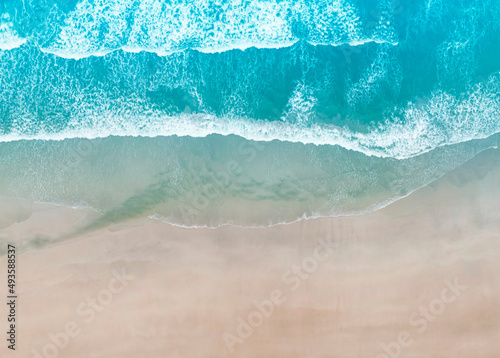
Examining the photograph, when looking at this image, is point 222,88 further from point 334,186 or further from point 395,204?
point 395,204

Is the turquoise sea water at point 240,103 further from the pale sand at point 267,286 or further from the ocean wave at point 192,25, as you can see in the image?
the pale sand at point 267,286

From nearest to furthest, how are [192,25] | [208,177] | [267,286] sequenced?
1. [267,286]
2. [208,177]
3. [192,25]

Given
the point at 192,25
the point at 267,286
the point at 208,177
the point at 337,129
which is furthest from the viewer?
the point at 192,25

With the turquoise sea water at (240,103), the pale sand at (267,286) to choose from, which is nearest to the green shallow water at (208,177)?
the turquoise sea water at (240,103)

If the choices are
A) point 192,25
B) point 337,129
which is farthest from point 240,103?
point 337,129

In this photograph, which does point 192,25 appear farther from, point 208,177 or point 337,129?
point 337,129

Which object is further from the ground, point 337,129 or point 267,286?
point 337,129

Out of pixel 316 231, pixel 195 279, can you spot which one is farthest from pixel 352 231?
pixel 195 279
